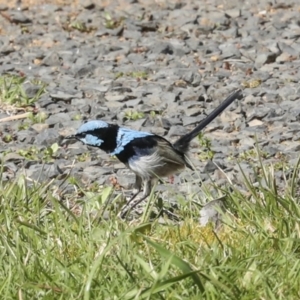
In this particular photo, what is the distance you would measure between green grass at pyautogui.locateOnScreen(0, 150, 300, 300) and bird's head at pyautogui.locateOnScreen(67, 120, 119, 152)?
54cm

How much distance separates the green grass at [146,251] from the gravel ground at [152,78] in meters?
0.42

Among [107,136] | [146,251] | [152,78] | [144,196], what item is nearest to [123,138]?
[107,136]

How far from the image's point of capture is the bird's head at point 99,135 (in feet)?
17.9

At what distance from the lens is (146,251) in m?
4.14

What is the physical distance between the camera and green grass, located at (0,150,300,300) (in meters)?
3.72

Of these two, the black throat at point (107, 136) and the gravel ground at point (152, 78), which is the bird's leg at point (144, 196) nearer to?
the gravel ground at point (152, 78)

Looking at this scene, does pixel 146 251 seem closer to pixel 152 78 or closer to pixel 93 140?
pixel 93 140

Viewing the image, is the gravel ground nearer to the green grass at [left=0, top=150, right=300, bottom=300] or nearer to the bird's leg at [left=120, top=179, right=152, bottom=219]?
the bird's leg at [left=120, top=179, right=152, bottom=219]

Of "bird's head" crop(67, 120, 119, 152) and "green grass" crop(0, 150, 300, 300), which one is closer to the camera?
"green grass" crop(0, 150, 300, 300)

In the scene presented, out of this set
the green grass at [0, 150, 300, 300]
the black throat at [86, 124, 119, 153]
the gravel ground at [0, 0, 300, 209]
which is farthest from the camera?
the gravel ground at [0, 0, 300, 209]

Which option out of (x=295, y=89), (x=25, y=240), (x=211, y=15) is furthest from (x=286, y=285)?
(x=211, y=15)

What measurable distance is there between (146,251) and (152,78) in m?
3.18

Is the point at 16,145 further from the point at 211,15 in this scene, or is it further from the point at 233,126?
the point at 211,15

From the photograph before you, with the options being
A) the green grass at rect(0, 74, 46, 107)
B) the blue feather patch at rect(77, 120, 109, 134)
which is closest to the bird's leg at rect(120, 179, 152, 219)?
the blue feather patch at rect(77, 120, 109, 134)
